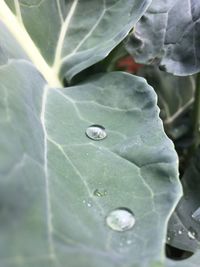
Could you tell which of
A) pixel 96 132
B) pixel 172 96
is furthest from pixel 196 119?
pixel 96 132

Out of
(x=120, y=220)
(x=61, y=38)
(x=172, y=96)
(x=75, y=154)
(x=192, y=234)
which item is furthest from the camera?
(x=172, y=96)

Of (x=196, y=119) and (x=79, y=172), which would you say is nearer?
(x=79, y=172)

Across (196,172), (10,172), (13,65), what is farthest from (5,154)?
(196,172)

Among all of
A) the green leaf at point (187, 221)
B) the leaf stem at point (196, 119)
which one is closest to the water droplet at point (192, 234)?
the green leaf at point (187, 221)

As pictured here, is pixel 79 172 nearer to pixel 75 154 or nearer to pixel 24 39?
pixel 75 154

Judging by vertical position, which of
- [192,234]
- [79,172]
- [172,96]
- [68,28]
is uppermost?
[68,28]

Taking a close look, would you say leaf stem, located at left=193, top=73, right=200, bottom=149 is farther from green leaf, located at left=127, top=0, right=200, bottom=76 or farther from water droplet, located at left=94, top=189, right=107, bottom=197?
water droplet, located at left=94, top=189, right=107, bottom=197
